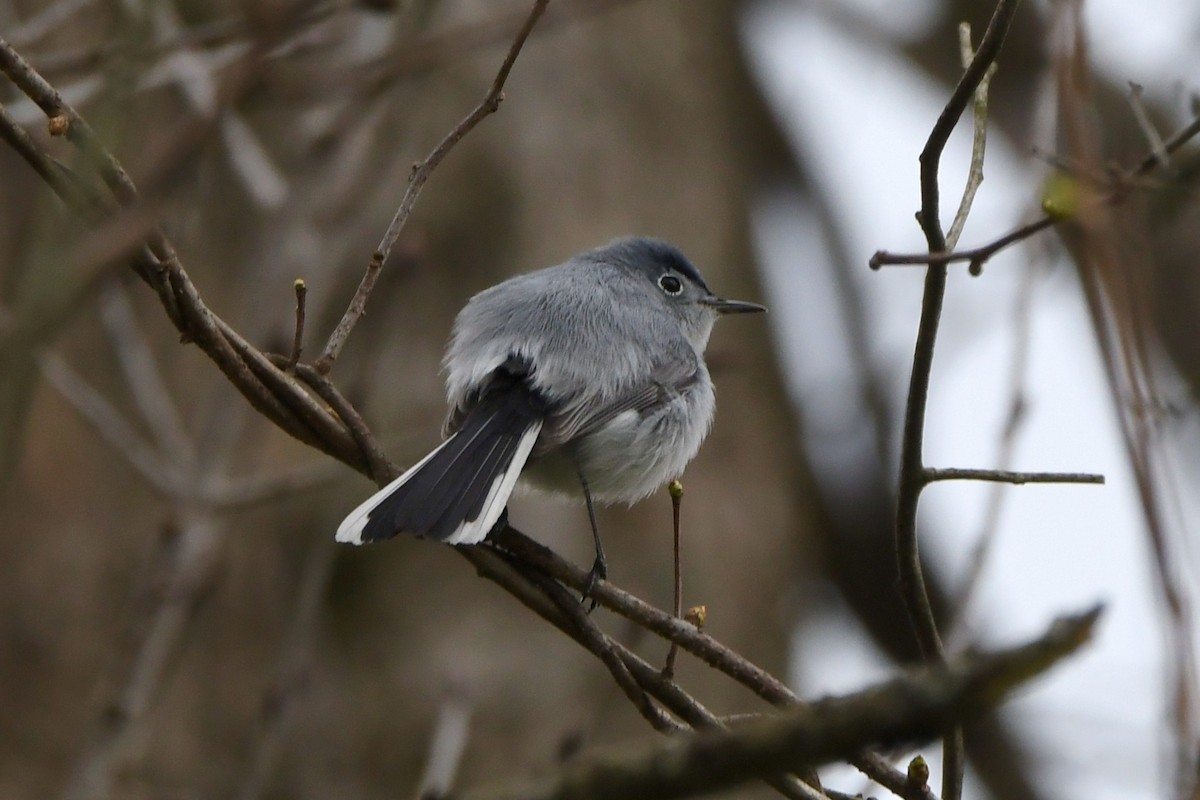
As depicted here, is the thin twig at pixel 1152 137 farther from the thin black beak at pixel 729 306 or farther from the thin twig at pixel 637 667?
the thin black beak at pixel 729 306

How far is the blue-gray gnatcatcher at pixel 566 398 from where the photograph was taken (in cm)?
264

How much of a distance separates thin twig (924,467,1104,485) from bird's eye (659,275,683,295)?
2.24 metres

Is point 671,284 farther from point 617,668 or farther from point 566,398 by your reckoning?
point 617,668

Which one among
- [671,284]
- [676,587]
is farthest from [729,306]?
[676,587]

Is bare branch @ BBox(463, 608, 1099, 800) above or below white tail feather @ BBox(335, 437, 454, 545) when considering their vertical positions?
below

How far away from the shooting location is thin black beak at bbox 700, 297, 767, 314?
13.4 ft

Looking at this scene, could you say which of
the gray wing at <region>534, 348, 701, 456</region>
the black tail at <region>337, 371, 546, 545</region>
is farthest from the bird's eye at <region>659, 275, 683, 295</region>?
the black tail at <region>337, 371, 546, 545</region>

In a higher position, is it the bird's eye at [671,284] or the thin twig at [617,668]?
the bird's eye at [671,284]

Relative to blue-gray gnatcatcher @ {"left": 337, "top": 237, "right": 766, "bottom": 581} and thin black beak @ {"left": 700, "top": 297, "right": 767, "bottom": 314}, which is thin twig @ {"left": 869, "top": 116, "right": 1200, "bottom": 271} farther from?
thin black beak @ {"left": 700, "top": 297, "right": 767, "bottom": 314}

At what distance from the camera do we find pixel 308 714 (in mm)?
4145

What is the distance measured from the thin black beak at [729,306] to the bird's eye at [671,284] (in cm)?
9

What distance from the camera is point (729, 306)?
413cm

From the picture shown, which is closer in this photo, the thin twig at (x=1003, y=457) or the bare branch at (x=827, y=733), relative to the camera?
the bare branch at (x=827, y=733)

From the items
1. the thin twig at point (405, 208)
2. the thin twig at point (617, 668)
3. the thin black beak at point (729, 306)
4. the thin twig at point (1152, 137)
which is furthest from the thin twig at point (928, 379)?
the thin black beak at point (729, 306)
